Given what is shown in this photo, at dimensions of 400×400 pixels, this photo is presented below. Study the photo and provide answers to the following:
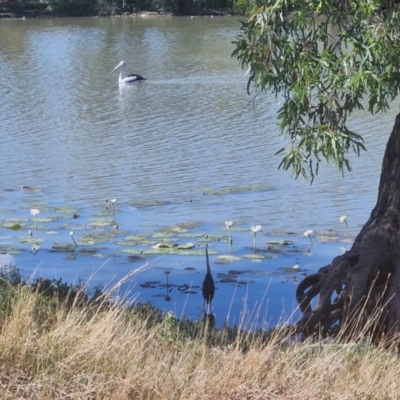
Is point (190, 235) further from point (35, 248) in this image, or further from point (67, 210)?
point (67, 210)

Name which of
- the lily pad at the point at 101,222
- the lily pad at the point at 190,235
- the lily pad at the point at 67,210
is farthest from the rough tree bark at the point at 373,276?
the lily pad at the point at 67,210

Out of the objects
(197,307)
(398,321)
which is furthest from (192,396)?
(197,307)

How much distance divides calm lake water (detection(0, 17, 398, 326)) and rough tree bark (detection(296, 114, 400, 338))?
0.40 metres

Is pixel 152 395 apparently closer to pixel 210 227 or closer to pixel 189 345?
pixel 189 345

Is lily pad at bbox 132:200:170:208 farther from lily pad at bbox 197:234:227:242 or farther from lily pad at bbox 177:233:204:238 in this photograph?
lily pad at bbox 197:234:227:242

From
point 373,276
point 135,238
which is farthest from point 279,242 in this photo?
point 373,276

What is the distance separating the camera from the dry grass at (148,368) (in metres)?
4.33

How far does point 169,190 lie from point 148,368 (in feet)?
28.9

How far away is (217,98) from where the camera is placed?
892 inches

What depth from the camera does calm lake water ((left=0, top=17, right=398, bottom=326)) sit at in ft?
31.2

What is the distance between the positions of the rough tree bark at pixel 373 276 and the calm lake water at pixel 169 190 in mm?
404

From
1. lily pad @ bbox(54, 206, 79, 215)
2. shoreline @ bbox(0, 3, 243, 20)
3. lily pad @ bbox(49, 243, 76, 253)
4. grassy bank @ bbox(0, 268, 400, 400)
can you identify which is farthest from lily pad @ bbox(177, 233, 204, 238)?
shoreline @ bbox(0, 3, 243, 20)

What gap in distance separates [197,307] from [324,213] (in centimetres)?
352

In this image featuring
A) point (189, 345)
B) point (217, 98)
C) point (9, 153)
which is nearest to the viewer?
point (189, 345)
